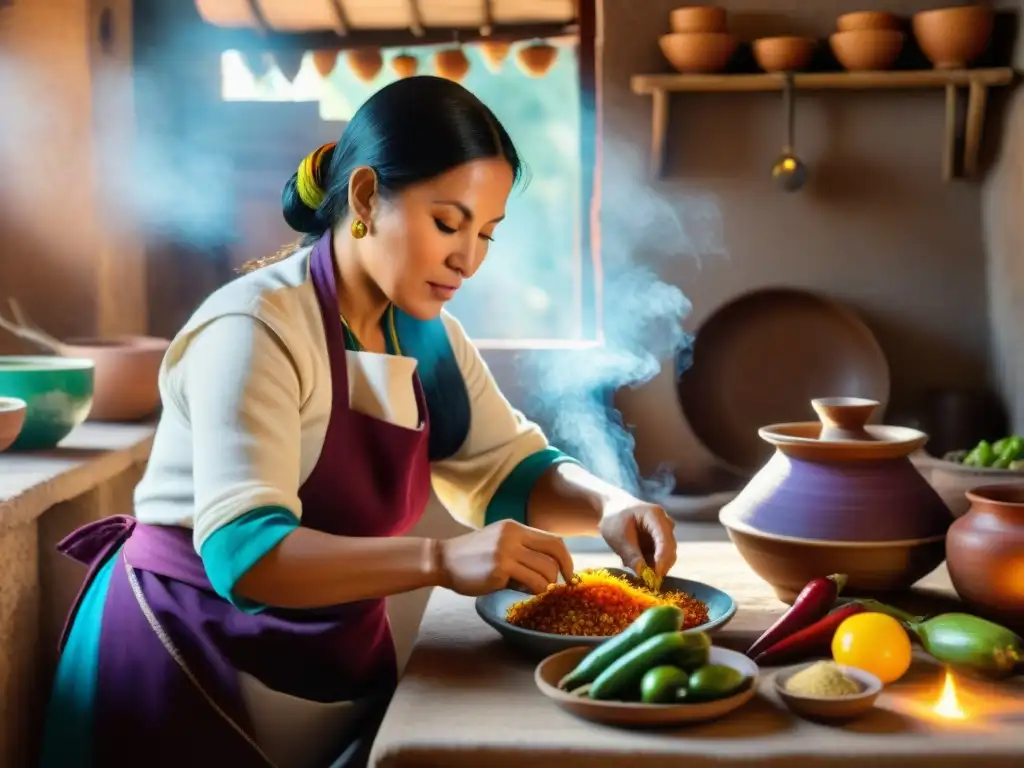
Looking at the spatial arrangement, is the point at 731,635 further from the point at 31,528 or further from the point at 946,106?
the point at 946,106

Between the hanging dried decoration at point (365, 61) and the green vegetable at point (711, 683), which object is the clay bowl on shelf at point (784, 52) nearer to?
the hanging dried decoration at point (365, 61)

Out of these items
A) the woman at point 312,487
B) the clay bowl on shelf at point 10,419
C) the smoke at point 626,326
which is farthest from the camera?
the smoke at point 626,326

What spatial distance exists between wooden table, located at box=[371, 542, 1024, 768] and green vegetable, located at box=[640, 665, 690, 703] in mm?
35

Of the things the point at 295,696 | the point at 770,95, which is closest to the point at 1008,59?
the point at 770,95

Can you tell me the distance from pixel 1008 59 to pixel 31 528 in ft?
9.66

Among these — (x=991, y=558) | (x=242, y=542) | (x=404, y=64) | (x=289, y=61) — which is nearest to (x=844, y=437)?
(x=991, y=558)

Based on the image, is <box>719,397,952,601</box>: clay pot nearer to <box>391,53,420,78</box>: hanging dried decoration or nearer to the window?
the window

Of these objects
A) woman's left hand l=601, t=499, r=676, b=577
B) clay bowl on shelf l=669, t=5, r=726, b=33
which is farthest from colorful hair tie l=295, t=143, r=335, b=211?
clay bowl on shelf l=669, t=5, r=726, b=33

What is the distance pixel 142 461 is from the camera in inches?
109

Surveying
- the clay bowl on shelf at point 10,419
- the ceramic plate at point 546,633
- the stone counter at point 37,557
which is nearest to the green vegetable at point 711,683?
the ceramic plate at point 546,633

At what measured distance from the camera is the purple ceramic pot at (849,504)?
1.56 metres

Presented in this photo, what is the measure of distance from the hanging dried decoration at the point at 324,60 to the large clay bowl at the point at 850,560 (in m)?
2.42

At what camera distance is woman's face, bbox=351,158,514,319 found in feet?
4.86

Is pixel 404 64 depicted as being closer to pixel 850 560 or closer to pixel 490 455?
pixel 490 455
